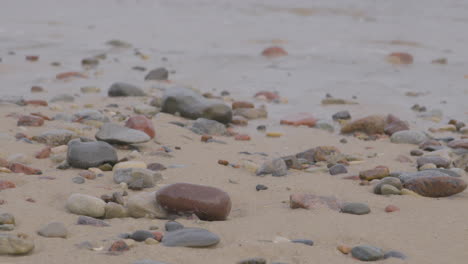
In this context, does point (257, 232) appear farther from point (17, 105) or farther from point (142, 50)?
point (142, 50)

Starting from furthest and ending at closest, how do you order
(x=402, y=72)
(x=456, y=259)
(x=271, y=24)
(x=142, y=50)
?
(x=271, y=24) → (x=142, y=50) → (x=402, y=72) → (x=456, y=259)

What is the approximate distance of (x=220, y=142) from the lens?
480 centimetres

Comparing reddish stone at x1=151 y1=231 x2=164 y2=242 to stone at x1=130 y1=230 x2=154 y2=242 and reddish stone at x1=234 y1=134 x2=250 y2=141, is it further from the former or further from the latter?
reddish stone at x1=234 y1=134 x2=250 y2=141

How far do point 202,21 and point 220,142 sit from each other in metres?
9.35

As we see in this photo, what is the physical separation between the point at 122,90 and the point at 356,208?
151 inches

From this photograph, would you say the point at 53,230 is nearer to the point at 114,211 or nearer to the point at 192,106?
the point at 114,211

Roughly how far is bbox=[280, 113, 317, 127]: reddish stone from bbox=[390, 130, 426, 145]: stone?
0.87 m

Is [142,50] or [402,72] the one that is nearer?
[402,72]

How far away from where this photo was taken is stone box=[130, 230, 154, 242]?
2.56 m

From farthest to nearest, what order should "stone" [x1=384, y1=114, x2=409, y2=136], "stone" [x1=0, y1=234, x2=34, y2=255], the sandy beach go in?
"stone" [x1=384, y1=114, x2=409, y2=136]
the sandy beach
"stone" [x1=0, y1=234, x2=34, y2=255]

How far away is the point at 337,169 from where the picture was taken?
399 cm

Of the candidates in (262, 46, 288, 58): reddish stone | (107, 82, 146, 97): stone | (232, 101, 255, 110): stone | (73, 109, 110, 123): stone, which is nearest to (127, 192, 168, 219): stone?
(73, 109, 110, 123): stone

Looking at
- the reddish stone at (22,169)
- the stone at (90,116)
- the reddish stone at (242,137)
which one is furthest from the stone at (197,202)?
the stone at (90,116)

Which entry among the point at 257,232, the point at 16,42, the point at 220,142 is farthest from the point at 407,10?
the point at 257,232
